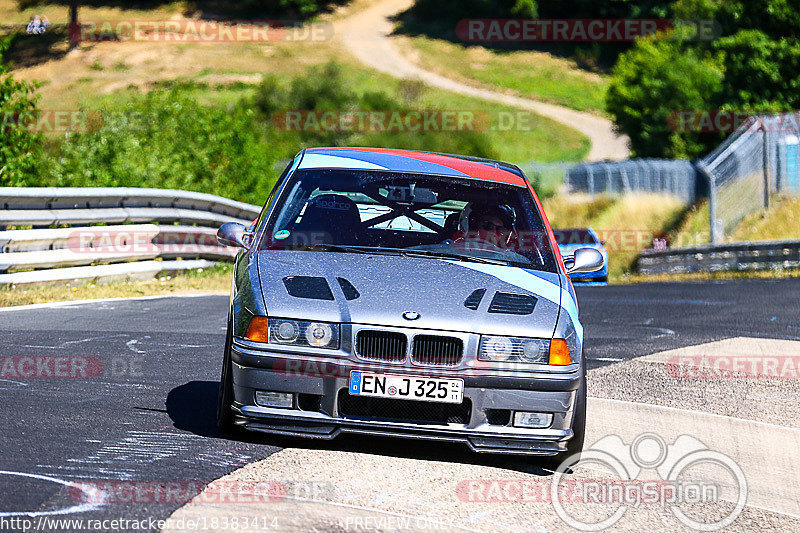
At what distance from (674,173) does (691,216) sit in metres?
A: 3.87

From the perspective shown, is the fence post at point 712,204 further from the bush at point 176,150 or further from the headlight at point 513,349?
the headlight at point 513,349

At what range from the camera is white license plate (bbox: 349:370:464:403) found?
5.62m

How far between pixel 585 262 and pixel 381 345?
1.92 metres

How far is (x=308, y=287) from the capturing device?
5934 millimetres

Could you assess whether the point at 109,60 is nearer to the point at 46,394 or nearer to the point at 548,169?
the point at 548,169

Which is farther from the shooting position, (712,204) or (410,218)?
(712,204)

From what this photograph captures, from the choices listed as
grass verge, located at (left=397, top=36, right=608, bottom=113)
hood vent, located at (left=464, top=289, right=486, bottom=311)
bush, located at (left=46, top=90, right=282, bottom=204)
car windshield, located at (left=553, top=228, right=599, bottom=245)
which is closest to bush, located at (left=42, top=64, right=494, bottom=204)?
bush, located at (left=46, top=90, right=282, bottom=204)

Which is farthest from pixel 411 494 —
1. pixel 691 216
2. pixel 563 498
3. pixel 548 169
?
pixel 548 169

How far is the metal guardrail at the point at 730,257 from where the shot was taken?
2078cm

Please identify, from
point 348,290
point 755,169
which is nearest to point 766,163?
point 755,169

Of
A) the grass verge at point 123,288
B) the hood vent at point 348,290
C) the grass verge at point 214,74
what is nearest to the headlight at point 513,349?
the hood vent at point 348,290

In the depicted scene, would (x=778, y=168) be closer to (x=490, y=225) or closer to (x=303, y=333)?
(x=490, y=225)

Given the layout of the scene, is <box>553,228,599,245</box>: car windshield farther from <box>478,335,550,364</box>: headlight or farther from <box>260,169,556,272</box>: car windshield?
<box>478,335,550,364</box>: headlight

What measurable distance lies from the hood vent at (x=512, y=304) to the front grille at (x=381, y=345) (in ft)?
1.75
